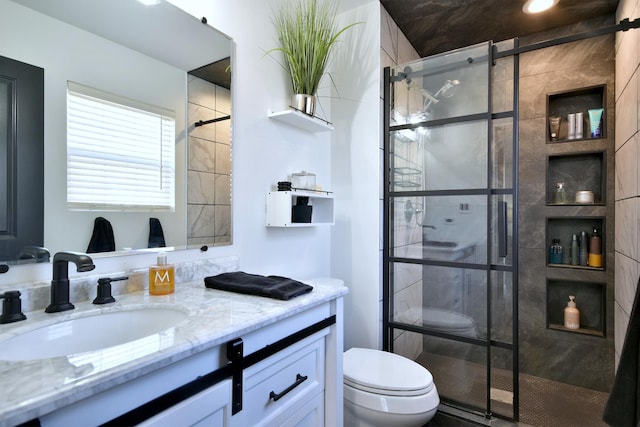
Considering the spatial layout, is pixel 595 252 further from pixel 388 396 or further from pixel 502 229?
pixel 388 396

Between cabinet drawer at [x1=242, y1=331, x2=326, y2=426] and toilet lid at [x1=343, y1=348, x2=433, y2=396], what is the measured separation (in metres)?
0.33

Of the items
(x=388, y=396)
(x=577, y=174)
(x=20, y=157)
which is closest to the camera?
(x=20, y=157)

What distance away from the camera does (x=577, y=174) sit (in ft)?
7.64

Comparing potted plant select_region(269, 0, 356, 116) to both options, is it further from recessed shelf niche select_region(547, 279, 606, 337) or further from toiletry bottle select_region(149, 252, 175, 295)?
recessed shelf niche select_region(547, 279, 606, 337)

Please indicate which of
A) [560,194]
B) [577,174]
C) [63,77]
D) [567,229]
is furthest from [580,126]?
[63,77]

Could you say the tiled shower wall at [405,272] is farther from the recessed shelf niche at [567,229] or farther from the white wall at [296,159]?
the recessed shelf niche at [567,229]

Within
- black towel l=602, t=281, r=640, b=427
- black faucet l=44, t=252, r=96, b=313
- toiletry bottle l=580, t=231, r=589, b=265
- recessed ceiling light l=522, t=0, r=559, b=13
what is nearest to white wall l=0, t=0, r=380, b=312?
black faucet l=44, t=252, r=96, b=313

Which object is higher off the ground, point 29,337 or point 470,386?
point 29,337

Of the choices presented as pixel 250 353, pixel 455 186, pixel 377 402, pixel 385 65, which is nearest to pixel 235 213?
pixel 250 353

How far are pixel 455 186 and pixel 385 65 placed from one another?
86 centimetres

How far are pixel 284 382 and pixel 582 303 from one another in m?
2.33

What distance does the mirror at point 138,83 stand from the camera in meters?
0.95

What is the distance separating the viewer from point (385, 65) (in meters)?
2.03

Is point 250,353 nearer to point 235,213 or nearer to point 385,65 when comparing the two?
point 235,213
